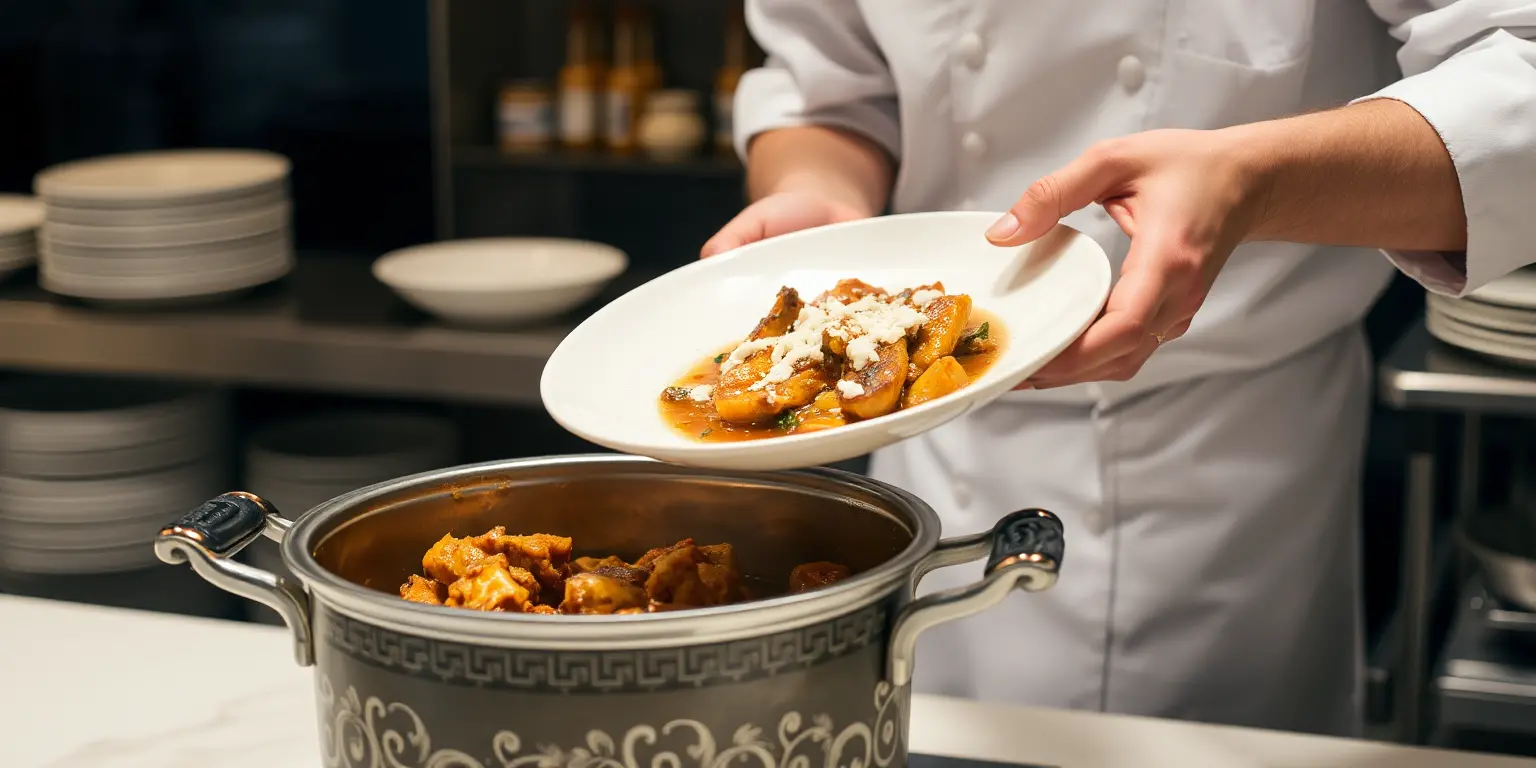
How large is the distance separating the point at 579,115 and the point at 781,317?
7.18ft

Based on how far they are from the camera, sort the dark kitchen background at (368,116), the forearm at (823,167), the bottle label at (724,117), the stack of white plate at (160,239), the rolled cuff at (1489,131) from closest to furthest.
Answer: the rolled cuff at (1489,131) → the forearm at (823,167) → the stack of white plate at (160,239) → the bottle label at (724,117) → the dark kitchen background at (368,116)

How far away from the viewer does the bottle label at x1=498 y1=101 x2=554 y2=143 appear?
3129 millimetres

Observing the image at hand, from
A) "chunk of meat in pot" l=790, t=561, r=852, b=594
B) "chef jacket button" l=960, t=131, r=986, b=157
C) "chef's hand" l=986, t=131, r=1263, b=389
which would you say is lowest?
"chunk of meat in pot" l=790, t=561, r=852, b=594

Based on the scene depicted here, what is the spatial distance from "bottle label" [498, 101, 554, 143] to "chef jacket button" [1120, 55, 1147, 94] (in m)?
1.91

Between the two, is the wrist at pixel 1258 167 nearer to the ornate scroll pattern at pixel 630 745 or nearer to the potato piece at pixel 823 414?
the potato piece at pixel 823 414

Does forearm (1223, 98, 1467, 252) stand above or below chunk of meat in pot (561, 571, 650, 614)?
above

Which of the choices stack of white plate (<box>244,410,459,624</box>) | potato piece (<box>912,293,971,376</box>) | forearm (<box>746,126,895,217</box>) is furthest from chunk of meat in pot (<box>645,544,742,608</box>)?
stack of white plate (<box>244,410,459,624</box>)

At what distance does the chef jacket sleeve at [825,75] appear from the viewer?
5.30ft

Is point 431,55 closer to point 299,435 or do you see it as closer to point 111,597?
point 299,435

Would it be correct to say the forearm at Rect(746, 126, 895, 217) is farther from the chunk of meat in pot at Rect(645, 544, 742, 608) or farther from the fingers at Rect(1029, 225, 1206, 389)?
the chunk of meat in pot at Rect(645, 544, 742, 608)

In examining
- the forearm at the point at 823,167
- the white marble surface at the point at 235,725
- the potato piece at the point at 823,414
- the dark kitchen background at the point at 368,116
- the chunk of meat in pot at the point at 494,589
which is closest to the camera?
the chunk of meat in pot at the point at 494,589

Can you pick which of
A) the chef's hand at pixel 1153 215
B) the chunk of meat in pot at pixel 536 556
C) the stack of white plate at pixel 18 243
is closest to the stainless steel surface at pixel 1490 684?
the chef's hand at pixel 1153 215

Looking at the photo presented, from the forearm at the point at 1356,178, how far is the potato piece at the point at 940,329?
241 millimetres

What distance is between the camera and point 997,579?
74cm
